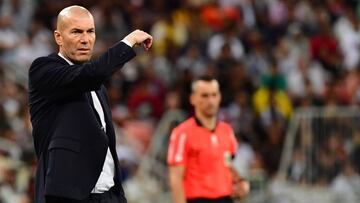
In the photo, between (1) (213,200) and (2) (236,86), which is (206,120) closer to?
(1) (213,200)

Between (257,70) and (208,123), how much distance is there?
756cm

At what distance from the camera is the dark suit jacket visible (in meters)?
5.48

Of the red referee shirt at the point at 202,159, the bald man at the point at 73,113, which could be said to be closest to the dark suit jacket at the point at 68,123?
the bald man at the point at 73,113

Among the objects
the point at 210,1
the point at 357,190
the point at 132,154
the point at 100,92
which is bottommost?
the point at 357,190

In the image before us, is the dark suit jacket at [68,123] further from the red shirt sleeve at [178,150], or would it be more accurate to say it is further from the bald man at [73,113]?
the red shirt sleeve at [178,150]

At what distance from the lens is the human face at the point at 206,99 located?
28.7ft

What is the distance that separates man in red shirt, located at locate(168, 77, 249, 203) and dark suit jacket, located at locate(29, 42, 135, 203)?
9.00ft

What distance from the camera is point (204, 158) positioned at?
8570mm

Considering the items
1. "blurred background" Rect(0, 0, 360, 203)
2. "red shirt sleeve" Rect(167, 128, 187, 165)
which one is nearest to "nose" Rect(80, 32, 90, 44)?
"red shirt sleeve" Rect(167, 128, 187, 165)

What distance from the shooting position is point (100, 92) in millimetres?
6027

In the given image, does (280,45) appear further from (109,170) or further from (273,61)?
(109,170)

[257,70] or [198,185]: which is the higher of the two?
[257,70]

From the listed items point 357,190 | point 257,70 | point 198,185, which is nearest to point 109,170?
point 198,185

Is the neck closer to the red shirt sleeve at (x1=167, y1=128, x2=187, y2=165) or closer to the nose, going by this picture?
the red shirt sleeve at (x1=167, y1=128, x2=187, y2=165)
